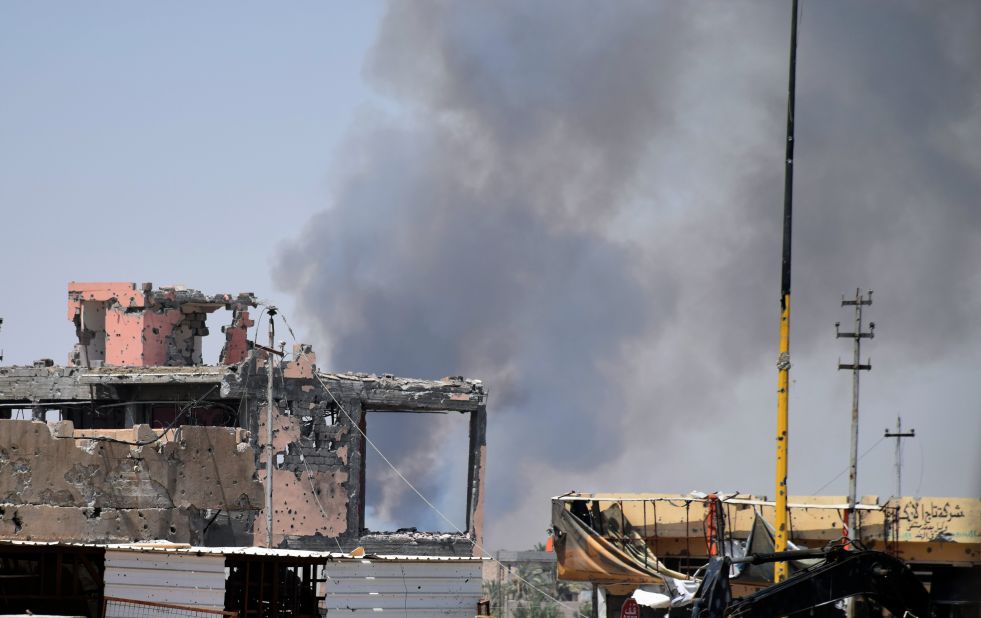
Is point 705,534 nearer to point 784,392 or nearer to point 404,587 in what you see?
point 784,392

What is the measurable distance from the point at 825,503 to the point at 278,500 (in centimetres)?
1906

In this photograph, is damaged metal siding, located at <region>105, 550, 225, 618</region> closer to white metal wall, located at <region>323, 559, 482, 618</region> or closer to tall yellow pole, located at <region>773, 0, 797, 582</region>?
white metal wall, located at <region>323, 559, 482, 618</region>

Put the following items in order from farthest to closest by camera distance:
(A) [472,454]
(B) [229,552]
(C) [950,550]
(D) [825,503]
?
(A) [472,454] → (D) [825,503] → (C) [950,550] → (B) [229,552]

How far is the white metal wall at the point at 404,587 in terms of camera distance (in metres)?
20.9

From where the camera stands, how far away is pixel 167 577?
814 inches

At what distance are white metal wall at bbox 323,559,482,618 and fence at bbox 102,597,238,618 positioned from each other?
5.33ft

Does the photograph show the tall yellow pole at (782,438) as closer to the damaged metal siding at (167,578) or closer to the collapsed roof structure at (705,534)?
the collapsed roof structure at (705,534)

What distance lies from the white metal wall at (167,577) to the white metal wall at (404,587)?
62.5 inches

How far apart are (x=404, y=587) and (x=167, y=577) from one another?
10.9ft

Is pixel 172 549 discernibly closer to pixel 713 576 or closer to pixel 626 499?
pixel 713 576

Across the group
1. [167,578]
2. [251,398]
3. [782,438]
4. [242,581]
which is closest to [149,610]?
[167,578]

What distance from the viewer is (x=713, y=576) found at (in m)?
19.3

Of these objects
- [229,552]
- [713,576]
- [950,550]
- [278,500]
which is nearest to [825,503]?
[950,550]

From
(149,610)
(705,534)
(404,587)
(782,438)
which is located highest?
(782,438)
